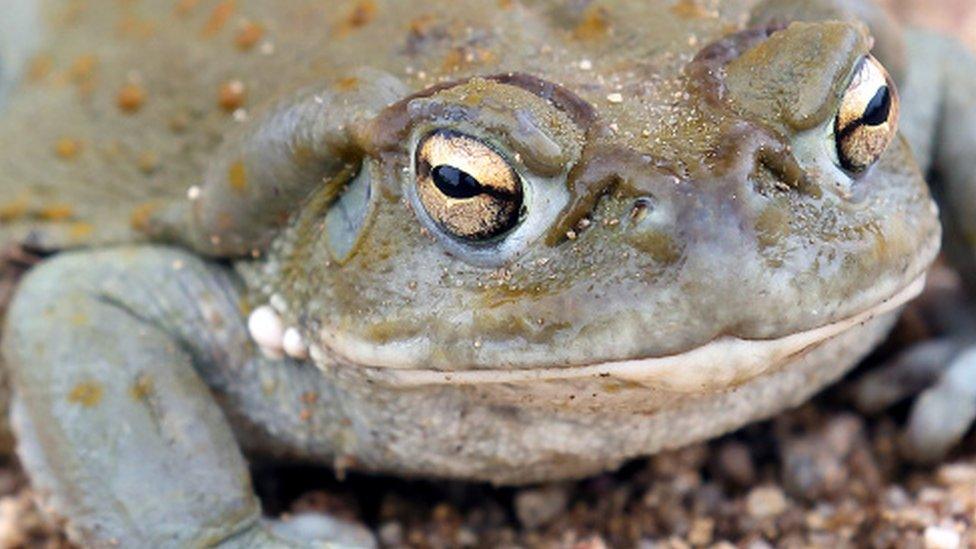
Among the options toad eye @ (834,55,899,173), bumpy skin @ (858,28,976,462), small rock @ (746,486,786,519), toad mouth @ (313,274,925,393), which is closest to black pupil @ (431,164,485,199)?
toad mouth @ (313,274,925,393)

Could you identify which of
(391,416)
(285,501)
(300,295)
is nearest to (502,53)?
(300,295)

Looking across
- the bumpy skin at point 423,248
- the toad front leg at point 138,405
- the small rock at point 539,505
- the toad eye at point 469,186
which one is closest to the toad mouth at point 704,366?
the bumpy skin at point 423,248

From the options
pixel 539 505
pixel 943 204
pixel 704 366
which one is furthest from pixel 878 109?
pixel 539 505

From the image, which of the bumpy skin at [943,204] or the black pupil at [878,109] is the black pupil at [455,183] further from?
the bumpy skin at [943,204]

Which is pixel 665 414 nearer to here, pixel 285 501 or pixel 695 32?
pixel 695 32

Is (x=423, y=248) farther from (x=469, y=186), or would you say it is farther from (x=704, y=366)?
(x=704, y=366)

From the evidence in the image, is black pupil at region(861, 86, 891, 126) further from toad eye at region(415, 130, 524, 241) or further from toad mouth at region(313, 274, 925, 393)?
toad eye at region(415, 130, 524, 241)
